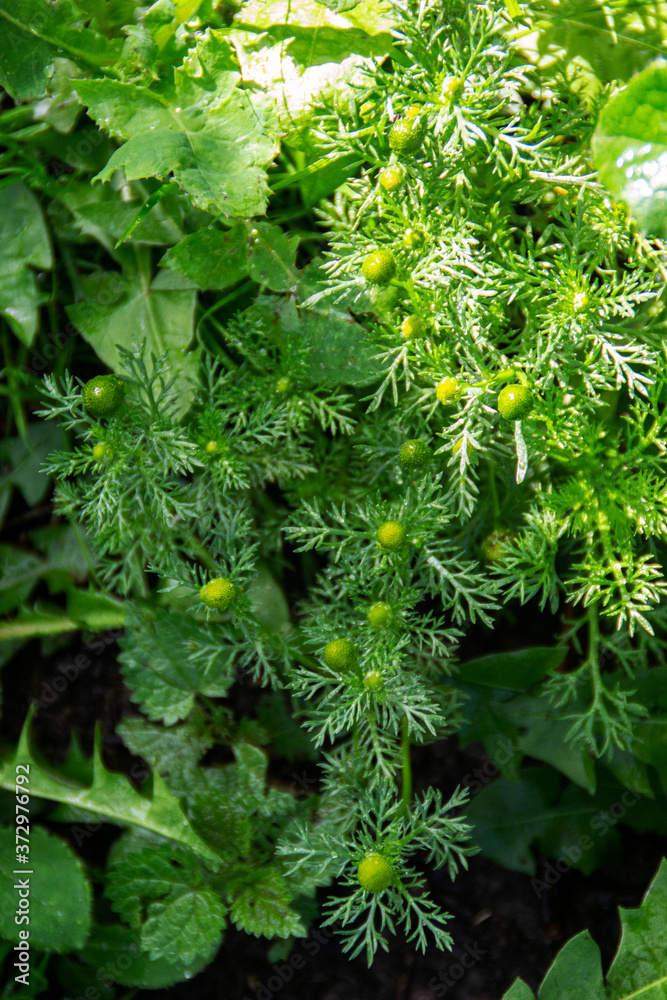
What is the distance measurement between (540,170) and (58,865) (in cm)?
182

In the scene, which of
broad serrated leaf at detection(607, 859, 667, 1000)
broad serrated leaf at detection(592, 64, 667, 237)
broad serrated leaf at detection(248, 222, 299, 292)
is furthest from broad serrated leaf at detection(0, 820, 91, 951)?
broad serrated leaf at detection(592, 64, 667, 237)

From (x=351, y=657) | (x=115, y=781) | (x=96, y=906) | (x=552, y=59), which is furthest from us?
(x=96, y=906)

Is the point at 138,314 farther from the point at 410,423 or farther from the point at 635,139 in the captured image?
the point at 635,139

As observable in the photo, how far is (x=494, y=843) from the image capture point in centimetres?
185

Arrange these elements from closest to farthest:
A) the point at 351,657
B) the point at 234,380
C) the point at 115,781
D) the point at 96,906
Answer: the point at 351,657, the point at 234,380, the point at 115,781, the point at 96,906

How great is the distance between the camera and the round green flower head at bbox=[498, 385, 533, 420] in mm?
1213

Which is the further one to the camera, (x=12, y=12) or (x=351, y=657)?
(x=12, y=12)

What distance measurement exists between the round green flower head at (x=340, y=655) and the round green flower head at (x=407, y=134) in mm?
845

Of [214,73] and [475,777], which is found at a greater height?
[214,73]

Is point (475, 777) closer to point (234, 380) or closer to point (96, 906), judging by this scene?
point (96, 906)

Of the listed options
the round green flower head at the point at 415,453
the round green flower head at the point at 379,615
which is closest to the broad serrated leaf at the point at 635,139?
the round green flower head at the point at 415,453

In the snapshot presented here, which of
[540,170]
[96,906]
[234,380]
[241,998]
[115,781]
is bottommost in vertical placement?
[241,998]

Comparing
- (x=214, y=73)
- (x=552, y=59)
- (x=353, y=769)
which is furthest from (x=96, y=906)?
(x=552, y=59)

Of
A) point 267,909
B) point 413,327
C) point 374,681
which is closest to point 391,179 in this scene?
point 413,327
